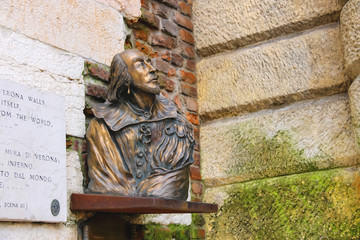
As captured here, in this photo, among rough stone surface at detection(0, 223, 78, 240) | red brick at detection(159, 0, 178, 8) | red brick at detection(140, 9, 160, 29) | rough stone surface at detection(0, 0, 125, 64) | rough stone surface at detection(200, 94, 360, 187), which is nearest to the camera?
rough stone surface at detection(0, 223, 78, 240)

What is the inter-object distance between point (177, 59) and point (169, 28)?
7.7 inches

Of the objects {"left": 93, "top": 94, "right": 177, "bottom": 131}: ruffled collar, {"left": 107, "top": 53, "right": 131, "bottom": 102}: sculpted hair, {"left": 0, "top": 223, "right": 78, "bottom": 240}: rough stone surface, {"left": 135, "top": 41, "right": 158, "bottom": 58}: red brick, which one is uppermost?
{"left": 135, "top": 41, "right": 158, "bottom": 58}: red brick

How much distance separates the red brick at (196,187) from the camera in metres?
3.44

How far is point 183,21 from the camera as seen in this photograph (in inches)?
144

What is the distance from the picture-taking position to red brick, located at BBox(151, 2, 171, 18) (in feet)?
11.3

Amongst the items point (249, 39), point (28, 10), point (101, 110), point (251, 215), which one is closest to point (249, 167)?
point (251, 215)

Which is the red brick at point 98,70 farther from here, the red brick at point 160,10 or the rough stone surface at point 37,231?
the rough stone surface at point 37,231

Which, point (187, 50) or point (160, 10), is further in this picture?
point (187, 50)

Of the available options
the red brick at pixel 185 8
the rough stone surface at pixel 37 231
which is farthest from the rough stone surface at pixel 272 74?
the rough stone surface at pixel 37 231

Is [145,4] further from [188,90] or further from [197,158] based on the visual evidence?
[197,158]

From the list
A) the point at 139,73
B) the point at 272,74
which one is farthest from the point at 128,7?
the point at 272,74

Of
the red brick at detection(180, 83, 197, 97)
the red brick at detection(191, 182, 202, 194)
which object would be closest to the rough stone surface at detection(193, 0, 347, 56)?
the red brick at detection(180, 83, 197, 97)

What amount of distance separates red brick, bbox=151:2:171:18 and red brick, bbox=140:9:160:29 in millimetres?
45

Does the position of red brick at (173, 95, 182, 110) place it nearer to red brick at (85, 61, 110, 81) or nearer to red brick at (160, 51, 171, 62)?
red brick at (160, 51, 171, 62)
